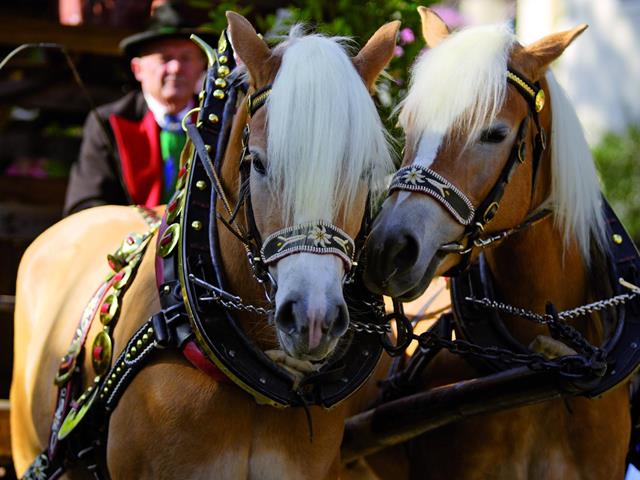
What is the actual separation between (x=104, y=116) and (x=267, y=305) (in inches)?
92.4

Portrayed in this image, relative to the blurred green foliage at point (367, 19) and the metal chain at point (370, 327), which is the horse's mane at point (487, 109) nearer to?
the metal chain at point (370, 327)

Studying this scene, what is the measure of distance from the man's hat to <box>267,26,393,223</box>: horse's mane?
2.00 m

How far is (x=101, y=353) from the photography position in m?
2.85

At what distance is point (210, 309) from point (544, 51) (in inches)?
45.5

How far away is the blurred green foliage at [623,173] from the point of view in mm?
11250

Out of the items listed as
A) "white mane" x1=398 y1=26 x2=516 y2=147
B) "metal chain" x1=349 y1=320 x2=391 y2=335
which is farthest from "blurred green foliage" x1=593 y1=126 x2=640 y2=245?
"metal chain" x1=349 y1=320 x2=391 y2=335

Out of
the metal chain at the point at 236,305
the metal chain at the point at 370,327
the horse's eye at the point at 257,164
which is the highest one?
the horse's eye at the point at 257,164

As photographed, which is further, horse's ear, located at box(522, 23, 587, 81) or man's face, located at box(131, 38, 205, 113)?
man's face, located at box(131, 38, 205, 113)

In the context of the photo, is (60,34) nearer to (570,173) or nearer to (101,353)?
(101,353)

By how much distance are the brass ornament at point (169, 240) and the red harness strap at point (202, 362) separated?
26cm

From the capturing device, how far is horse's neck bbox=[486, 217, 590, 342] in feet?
10.1

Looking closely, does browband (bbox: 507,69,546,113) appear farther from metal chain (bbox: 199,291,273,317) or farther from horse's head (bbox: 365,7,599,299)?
metal chain (bbox: 199,291,273,317)

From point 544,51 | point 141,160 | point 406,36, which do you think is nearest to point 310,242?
point 544,51

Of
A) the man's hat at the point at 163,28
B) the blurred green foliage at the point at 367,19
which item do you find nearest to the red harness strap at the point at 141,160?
the man's hat at the point at 163,28
